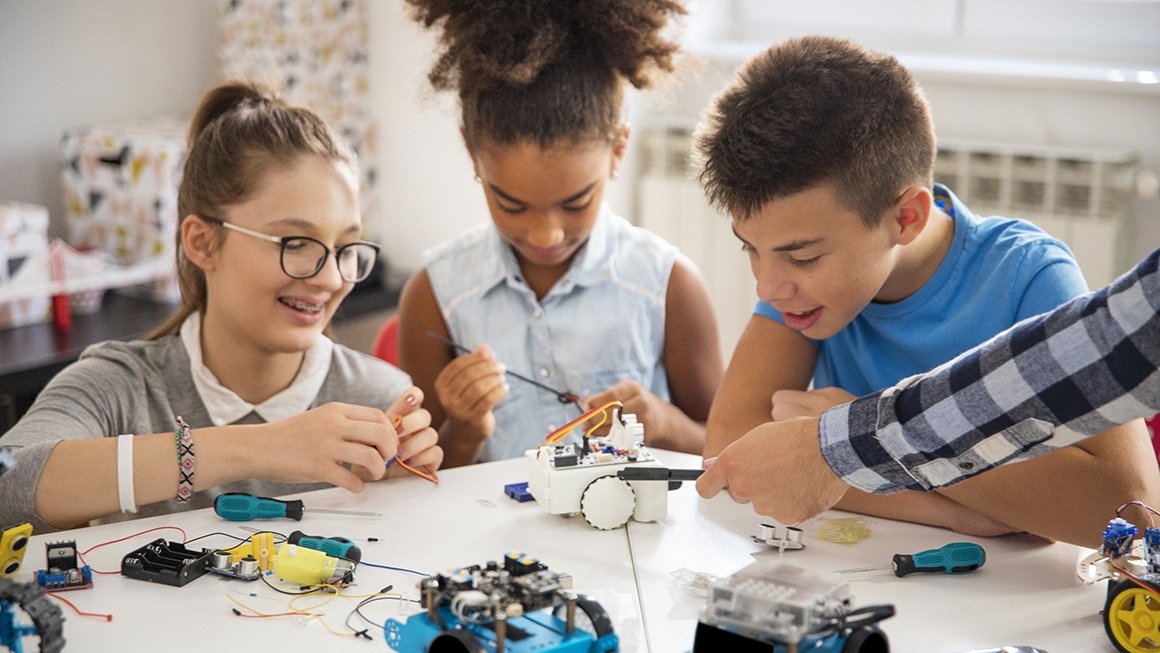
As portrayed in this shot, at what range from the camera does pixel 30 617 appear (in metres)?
0.97

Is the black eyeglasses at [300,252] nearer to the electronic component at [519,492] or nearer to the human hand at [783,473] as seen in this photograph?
the electronic component at [519,492]

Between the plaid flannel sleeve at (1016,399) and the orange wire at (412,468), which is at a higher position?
the plaid flannel sleeve at (1016,399)

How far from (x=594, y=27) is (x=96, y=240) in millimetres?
1583

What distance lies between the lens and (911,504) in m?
1.30

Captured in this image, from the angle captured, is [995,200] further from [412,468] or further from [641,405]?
[412,468]

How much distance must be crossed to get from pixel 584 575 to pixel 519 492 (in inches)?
8.7

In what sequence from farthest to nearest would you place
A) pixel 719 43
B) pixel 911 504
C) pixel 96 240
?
pixel 719 43 < pixel 96 240 < pixel 911 504

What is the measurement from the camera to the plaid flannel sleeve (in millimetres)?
951

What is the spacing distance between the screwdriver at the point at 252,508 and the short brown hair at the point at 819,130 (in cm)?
64

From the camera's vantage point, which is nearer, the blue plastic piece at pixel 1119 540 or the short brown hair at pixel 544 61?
the blue plastic piece at pixel 1119 540

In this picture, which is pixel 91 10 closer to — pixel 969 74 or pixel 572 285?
pixel 572 285

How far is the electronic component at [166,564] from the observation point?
1123 mm

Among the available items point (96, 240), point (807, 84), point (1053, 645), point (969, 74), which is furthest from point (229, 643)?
point (969, 74)

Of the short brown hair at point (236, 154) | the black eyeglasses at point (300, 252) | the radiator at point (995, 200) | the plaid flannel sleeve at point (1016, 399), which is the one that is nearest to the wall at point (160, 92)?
the radiator at point (995, 200)
